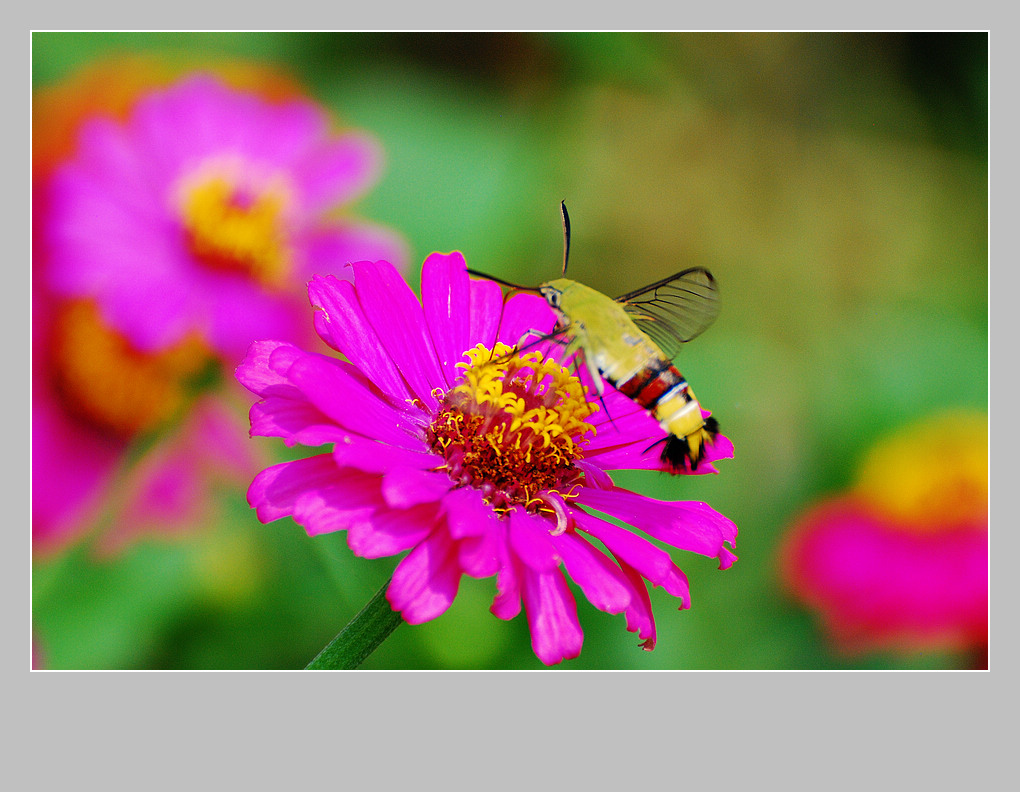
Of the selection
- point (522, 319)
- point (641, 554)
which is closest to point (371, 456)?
point (641, 554)

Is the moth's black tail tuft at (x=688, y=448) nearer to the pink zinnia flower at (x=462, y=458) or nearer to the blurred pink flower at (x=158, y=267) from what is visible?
the pink zinnia flower at (x=462, y=458)

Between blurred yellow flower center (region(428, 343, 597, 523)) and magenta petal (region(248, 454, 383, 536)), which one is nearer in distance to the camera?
magenta petal (region(248, 454, 383, 536))

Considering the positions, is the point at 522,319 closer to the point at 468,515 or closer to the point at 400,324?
the point at 400,324

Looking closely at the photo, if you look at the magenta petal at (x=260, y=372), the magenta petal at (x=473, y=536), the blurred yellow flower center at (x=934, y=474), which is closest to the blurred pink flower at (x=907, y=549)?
the blurred yellow flower center at (x=934, y=474)

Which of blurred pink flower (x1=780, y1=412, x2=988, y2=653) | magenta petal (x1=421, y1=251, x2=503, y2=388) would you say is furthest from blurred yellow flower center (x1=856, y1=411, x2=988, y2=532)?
magenta petal (x1=421, y1=251, x2=503, y2=388)

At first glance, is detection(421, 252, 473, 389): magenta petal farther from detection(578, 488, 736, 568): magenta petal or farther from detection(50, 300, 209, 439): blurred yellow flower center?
detection(50, 300, 209, 439): blurred yellow flower center

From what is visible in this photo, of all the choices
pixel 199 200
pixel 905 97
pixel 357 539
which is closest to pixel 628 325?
pixel 357 539

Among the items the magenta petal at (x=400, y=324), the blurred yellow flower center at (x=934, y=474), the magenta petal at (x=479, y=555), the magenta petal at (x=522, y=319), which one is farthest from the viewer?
the blurred yellow flower center at (x=934, y=474)
